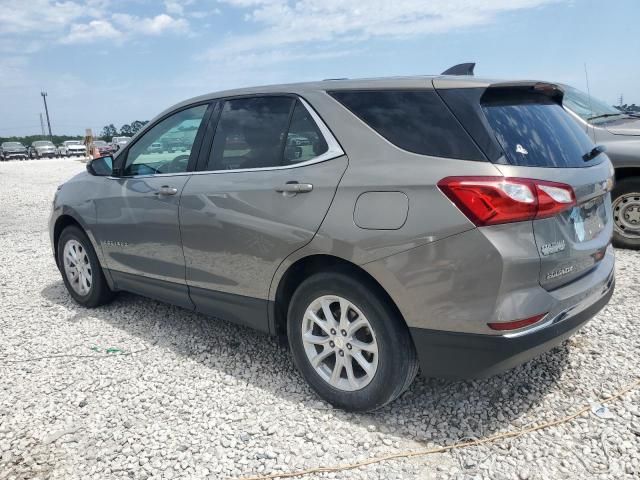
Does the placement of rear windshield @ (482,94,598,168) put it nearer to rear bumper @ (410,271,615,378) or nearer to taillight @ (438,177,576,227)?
taillight @ (438,177,576,227)

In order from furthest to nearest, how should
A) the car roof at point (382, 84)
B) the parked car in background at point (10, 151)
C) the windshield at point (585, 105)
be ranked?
the parked car in background at point (10, 151), the windshield at point (585, 105), the car roof at point (382, 84)

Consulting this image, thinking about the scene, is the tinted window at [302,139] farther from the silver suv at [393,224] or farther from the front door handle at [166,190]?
the front door handle at [166,190]

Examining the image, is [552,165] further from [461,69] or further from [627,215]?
[627,215]

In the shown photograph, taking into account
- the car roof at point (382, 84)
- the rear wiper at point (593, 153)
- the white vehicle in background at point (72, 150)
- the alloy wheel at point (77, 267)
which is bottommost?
the alloy wheel at point (77, 267)

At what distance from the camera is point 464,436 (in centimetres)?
262

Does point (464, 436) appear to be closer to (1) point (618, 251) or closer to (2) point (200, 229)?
(2) point (200, 229)

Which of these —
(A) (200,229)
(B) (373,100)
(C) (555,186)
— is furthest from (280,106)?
(C) (555,186)

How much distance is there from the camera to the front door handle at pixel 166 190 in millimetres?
3541

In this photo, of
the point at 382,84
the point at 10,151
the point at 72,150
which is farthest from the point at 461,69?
the point at 72,150

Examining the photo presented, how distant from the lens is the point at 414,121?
2.55m

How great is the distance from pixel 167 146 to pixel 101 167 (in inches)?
32.2

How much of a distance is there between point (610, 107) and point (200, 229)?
5.95 metres

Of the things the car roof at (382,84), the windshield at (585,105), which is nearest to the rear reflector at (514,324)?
the car roof at (382,84)

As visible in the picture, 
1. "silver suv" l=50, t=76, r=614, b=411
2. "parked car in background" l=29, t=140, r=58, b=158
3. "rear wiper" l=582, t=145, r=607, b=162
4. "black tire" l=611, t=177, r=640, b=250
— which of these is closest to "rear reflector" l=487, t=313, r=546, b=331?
"silver suv" l=50, t=76, r=614, b=411
